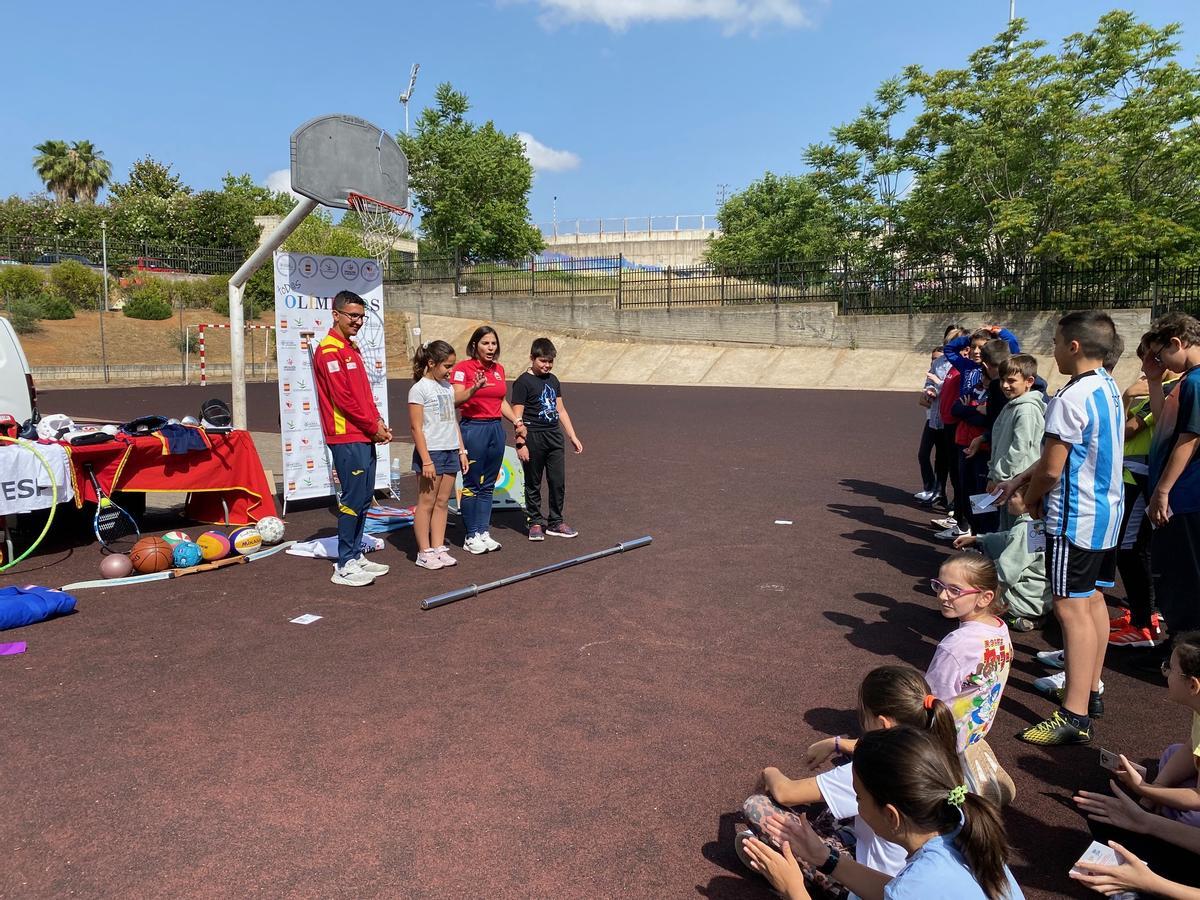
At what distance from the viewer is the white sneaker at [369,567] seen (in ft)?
21.1

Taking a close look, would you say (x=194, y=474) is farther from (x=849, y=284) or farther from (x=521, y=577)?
(x=849, y=284)

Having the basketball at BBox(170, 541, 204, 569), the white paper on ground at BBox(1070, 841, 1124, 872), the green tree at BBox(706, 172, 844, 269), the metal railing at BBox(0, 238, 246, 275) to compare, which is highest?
the green tree at BBox(706, 172, 844, 269)

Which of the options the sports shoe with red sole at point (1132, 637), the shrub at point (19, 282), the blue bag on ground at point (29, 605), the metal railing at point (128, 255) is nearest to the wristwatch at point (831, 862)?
the sports shoe with red sole at point (1132, 637)

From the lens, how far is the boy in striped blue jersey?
12.7 ft

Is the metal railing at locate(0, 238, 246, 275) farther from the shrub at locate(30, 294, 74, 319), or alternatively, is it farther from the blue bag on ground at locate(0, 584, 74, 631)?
the blue bag on ground at locate(0, 584, 74, 631)

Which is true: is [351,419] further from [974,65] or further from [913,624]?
[974,65]

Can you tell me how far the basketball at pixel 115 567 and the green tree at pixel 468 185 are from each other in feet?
132

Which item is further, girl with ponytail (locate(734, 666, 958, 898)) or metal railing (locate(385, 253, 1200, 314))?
metal railing (locate(385, 253, 1200, 314))

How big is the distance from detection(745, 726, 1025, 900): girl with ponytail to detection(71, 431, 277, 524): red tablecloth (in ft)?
22.2

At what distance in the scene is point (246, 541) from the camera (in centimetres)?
711

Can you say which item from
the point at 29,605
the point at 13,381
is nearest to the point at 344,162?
the point at 13,381

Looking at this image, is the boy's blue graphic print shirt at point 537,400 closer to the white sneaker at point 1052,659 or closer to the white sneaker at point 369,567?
the white sneaker at point 369,567

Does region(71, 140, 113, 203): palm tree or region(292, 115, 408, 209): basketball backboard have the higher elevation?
region(71, 140, 113, 203): palm tree

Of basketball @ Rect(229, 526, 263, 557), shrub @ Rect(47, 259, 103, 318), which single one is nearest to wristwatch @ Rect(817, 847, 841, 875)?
basketball @ Rect(229, 526, 263, 557)
